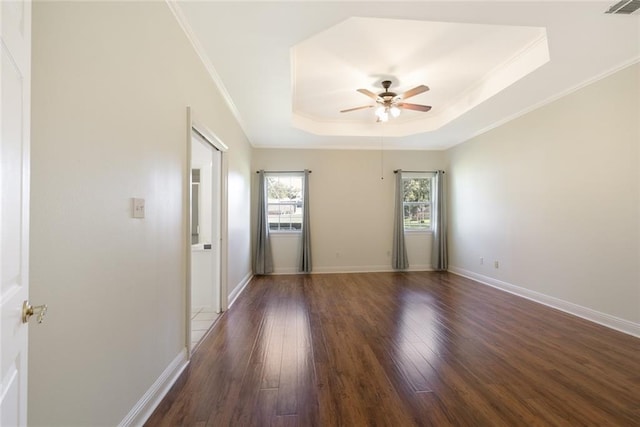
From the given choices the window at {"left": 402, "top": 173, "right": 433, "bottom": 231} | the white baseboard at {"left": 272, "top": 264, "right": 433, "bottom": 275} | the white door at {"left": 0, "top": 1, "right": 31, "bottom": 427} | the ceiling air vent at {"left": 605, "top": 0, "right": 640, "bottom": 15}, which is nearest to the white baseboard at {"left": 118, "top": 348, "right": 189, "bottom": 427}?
the white door at {"left": 0, "top": 1, "right": 31, "bottom": 427}

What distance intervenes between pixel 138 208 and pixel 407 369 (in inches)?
83.4

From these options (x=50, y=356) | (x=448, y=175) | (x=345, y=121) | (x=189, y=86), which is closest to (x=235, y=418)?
(x=50, y=356)

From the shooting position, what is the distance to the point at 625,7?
193 centimetres

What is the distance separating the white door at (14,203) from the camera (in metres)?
0.64

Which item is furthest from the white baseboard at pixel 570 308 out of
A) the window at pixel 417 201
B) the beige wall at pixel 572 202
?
the window at pixel 417 201

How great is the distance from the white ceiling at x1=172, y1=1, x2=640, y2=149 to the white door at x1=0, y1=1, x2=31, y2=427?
1.51 meters

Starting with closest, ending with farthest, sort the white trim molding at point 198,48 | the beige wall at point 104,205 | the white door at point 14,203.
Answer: the white door at point 14,203
the beige wall at point 104,205
the white trim molding at point 198,48

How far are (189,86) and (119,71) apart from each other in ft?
2.93

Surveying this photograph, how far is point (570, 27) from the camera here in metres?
2.12

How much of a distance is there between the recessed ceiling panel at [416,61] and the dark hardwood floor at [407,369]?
8.74 feet

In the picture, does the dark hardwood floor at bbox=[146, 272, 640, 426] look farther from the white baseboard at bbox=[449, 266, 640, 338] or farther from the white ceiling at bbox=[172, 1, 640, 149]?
the white ceiling at bbox=[172, 1, 640, 149]

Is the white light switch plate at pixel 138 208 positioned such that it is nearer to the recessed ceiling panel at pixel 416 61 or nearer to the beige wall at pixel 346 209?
the recessed ceiling panel at pixel 416 61

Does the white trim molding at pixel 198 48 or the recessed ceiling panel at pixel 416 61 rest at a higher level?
Answer: the recessed ceiling panel at pixel 416 61

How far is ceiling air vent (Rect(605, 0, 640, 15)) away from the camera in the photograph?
1887 mm
